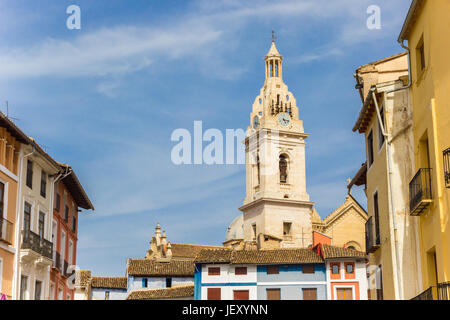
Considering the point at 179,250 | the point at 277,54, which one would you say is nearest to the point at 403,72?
the point at 277,54

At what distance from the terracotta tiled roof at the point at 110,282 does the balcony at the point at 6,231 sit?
3331 cm

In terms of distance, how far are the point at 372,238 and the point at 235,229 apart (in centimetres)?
7331

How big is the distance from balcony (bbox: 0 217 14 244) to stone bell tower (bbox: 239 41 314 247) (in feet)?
Answer: 163

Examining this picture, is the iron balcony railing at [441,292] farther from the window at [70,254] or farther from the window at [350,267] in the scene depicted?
the window at [350,267]

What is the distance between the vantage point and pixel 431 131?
18.1 metres

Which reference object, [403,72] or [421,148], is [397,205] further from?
[403,72]

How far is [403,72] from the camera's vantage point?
2556 centimetres

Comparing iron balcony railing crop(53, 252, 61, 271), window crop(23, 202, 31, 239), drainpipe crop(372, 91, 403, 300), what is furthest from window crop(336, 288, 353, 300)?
drainpipe crop(372, 91, 403, 300)

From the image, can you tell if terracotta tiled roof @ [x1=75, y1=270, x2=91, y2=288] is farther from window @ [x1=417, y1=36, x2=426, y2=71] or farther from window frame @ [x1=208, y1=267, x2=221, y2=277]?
window @ [x1=417, y1=36, x2=426, y2=71]

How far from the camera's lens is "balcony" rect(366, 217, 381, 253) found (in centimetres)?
2378

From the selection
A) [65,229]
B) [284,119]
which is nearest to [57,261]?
[65,229]

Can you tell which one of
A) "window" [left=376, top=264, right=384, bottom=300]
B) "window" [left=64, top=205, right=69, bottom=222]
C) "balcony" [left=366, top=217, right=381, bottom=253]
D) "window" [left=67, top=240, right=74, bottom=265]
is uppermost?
"window" [left=64, top=205, right=69, bottom=222]

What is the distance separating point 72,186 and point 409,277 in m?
21.6

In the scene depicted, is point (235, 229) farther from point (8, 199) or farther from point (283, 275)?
point (8, 199)
